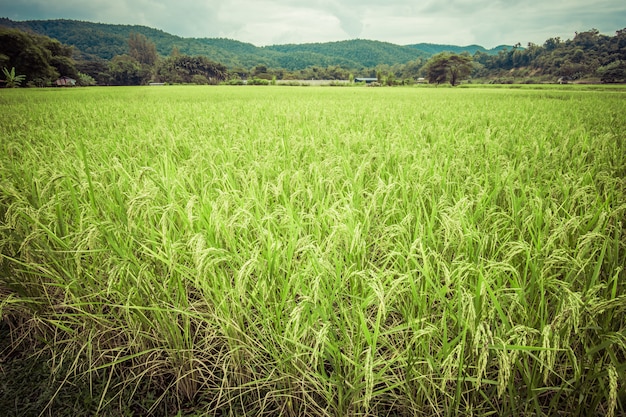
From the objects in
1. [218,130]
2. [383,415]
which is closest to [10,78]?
[218,130]

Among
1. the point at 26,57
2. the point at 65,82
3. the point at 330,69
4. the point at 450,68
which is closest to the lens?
the point at 26,57

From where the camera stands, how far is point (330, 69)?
11006 cm

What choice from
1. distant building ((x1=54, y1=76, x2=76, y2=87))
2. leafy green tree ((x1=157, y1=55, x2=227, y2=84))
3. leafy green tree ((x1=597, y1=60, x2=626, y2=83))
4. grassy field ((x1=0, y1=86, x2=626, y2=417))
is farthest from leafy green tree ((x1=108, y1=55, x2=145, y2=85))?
leafy green tree ((x1=597, y1=60, x2=626, y2=83))

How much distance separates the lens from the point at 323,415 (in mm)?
1314

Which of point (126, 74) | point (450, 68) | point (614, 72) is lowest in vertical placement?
point (614, 72)

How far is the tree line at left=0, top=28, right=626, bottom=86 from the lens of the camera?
142ft

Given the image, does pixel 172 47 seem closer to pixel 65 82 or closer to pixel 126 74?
pixel 126 74

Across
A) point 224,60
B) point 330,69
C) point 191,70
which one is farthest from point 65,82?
point 224,60

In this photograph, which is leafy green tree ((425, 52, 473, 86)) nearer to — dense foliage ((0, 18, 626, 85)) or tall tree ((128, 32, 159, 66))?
dense foliage ((0, 18, 626, 85))

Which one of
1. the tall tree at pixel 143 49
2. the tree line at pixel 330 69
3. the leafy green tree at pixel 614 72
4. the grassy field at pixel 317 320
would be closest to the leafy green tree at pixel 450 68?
the tree line at pixel 330 69

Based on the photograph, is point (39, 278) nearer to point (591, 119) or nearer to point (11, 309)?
point (11, 309)

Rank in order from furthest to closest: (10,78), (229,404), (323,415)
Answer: (10,78), (229,404), (323,415)

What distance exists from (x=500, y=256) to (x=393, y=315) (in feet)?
2.58

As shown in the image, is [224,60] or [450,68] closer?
[450,68]
